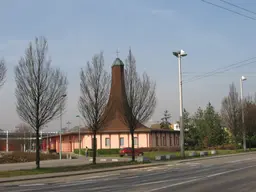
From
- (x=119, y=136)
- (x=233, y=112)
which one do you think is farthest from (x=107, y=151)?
(x=233, y=112)

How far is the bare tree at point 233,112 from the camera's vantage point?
181 feet

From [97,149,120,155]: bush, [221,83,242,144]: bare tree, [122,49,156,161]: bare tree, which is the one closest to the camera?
[122,49,156,161]: bare tree

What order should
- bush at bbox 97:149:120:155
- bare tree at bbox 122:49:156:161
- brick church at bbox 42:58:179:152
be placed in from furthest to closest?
1. brick church at bbox 42:58:179:152
2. bush at bbox 97:149:120:155
3. bare tree at bbox 122:49:156:161

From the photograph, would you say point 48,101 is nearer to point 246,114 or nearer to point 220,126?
point 246,114

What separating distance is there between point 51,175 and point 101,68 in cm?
1095

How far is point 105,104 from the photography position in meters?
31.7

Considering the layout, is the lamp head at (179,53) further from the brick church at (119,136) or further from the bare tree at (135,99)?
the brick church at (119,136)

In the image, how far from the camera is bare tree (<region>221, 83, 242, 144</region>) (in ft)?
181

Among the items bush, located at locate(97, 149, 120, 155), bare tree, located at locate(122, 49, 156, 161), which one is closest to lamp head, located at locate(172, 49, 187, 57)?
bare tree, located at locate(122, 49, 156, 161)

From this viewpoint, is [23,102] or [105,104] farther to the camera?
[105,104]

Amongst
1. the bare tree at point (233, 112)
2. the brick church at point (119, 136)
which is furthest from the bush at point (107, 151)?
the bare tree at point (233, 112)

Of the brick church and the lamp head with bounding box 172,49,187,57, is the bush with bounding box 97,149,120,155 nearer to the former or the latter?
the brick church

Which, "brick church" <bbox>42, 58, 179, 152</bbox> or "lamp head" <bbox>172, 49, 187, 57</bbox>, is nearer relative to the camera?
"lamp head" <bbox>172, 49, 187, 57</bbox>

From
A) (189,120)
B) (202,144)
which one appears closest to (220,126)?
(202,144)
